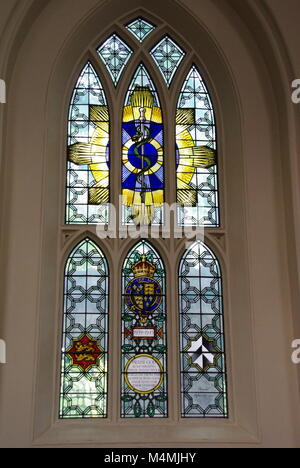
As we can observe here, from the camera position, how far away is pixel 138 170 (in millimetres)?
6691

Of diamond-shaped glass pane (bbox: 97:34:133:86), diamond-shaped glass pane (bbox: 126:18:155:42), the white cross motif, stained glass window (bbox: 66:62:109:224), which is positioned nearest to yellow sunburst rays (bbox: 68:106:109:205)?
stained glass window (bbox: 66:62:109:224)

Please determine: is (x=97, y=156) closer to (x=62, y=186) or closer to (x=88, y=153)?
(x=88, y=153)

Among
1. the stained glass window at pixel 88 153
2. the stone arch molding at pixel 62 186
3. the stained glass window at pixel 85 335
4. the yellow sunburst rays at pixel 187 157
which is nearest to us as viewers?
the stone arch molding at pixel 62 186

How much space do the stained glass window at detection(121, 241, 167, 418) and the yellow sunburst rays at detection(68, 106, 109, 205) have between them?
0.60 metres

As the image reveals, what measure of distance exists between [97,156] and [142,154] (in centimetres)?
42

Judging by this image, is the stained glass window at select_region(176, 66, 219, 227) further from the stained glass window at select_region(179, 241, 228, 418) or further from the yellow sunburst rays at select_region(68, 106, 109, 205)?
the yellow sunburst rays at select_region(68, 106, 109, 205)

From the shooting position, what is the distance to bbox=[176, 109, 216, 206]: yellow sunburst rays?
21.8 feet

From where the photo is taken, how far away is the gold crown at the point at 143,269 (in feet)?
20.9

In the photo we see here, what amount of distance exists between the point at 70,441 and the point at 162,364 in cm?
102

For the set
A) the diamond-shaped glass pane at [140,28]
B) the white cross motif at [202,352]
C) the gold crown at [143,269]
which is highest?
the diamond-shaped glass pane at [140,28]

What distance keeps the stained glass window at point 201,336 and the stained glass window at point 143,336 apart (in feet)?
0.60

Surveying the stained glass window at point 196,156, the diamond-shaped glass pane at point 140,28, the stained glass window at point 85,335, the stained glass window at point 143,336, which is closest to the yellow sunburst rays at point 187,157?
the stained glass window at point 196,156

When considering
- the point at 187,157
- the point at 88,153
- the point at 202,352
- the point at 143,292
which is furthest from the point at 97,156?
the point at 202,352

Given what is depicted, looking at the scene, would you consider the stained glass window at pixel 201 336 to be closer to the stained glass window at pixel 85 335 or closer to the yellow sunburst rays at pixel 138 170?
the yellow sunburst rays at pixel 138 170
